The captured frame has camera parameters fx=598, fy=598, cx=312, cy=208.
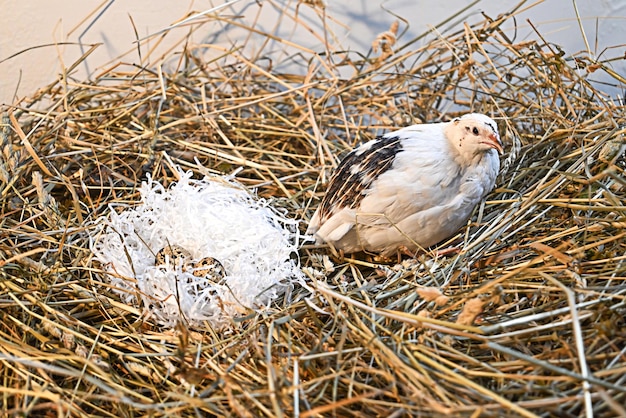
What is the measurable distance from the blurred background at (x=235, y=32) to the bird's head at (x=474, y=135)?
41 cm

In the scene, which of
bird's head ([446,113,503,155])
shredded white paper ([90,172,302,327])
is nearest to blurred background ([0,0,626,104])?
bird's head ([446,113,503,155])

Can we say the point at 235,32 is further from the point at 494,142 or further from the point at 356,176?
the point at 494,142

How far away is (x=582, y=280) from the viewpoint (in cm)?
95

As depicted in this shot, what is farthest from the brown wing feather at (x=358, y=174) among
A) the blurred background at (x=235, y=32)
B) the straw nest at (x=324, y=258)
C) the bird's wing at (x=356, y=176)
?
the blurred background at (x=235, y=32)

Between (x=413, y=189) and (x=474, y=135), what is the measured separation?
16cm

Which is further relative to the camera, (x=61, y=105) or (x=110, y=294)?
(x=61, y=105)

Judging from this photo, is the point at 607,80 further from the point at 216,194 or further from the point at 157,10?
the point at 157,10

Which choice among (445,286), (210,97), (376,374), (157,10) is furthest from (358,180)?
(157,10)

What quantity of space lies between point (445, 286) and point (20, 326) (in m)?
0.74

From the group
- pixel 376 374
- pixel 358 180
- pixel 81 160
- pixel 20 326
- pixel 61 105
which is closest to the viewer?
pixel 376 374

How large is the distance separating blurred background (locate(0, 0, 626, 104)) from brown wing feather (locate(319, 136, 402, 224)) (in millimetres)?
439

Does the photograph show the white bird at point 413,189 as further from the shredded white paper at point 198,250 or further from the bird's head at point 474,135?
the shredded white paper at point 198,250

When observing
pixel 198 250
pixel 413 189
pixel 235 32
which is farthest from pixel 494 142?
pixel 235 32

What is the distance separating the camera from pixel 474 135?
117 cm
